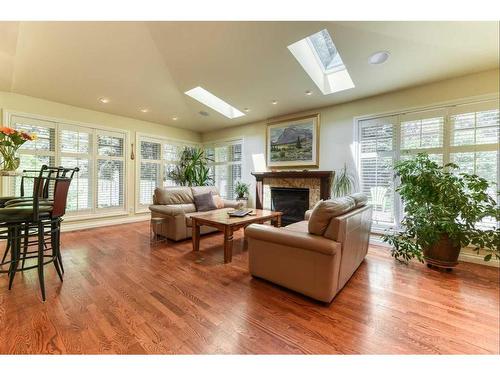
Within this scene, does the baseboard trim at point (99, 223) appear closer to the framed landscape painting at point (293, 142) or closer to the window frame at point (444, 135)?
the framed landscape painting at point (293, 142)

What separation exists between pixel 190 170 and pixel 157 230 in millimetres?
2520

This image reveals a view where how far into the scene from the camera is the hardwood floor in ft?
4.66

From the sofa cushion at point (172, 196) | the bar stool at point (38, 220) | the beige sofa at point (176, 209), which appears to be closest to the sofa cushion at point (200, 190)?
the beige sofa at point (176, 209)

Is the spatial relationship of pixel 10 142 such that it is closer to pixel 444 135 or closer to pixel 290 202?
pixel 290 202

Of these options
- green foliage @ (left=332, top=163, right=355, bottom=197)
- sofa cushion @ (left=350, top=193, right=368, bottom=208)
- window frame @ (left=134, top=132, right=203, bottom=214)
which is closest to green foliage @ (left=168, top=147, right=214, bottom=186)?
window frame @ (left=134, top=132, right=203, bottom=214)

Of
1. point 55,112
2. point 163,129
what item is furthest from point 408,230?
point 55,112

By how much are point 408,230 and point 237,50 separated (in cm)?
333

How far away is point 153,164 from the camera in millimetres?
5801

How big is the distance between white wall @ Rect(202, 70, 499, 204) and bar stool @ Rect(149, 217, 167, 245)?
2453mm

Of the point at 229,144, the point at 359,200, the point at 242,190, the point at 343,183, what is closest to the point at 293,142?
the point at 343,183

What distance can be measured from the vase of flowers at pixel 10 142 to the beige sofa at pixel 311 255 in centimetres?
232

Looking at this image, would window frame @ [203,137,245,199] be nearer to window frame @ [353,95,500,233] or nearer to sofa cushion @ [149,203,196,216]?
sofa cushion @ [149,203,196,216]

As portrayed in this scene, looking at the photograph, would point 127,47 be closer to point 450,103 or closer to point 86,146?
point 86,146

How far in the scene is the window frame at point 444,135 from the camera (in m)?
2.89
